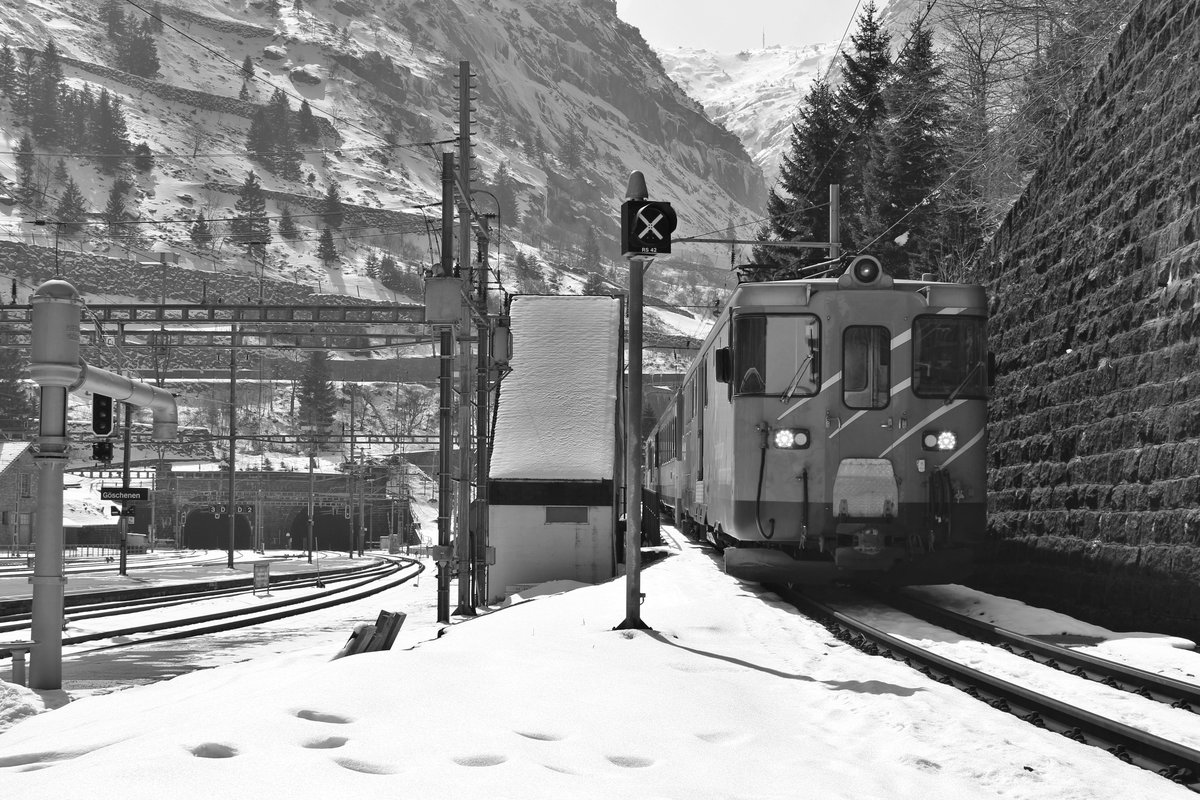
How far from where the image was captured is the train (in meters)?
12.3

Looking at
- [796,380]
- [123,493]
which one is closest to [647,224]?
[796,380]

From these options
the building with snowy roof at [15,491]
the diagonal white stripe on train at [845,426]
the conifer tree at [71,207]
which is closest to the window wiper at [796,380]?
the diagonal white stripe on train at [845,426]

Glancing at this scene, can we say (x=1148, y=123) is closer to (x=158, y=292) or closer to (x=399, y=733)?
(x=399, y=733)

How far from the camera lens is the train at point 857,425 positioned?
1231 centimetres

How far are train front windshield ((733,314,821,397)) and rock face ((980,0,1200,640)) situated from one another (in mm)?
2728

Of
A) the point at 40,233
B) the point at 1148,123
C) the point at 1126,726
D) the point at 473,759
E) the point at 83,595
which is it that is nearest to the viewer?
the point at 473,759

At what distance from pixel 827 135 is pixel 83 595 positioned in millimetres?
33216

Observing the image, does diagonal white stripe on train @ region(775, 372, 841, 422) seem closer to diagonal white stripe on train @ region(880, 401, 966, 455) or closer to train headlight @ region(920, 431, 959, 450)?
diagonal white stripe on train @ region(880, 401, 966, 455)

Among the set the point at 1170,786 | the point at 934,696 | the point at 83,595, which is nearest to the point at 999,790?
the point at 1170,786

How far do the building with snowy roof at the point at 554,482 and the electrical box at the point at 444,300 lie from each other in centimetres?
444

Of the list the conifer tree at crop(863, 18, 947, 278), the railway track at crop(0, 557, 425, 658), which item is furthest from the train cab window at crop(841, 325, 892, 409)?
the conifer tree at crop(863, 18, 947, 278)

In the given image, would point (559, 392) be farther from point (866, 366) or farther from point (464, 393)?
point (866, 366)

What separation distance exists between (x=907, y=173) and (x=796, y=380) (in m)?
28.2

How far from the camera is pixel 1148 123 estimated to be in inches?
447
